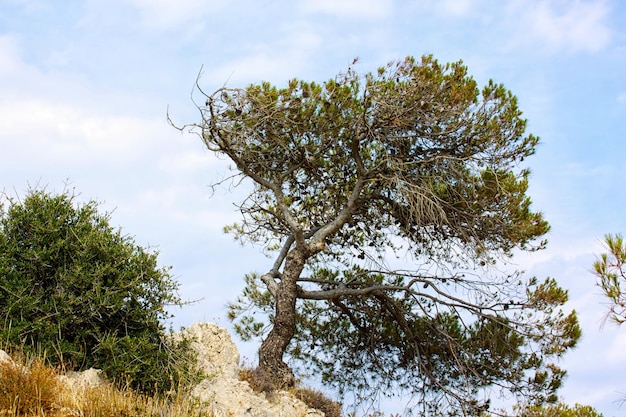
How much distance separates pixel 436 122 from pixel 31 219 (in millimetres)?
6104

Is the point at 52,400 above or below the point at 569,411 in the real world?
below

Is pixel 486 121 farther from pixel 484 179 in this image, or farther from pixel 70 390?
pixel 70 390

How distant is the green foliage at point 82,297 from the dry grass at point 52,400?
873 mm

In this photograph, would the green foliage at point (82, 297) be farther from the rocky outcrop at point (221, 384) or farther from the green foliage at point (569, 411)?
A: the green foliage at point (569, 411)

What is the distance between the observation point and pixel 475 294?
1113 cm

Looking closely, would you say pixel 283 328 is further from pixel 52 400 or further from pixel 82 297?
pixel 52 400

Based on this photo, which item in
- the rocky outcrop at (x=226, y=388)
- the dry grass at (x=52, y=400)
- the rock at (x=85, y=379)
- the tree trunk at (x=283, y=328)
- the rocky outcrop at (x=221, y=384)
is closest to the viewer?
the dry grass at (x=52, y=400)

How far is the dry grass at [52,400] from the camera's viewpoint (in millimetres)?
6527

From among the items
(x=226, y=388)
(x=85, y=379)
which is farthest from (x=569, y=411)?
(x=85, y=379)

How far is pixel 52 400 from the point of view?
22.1 ft

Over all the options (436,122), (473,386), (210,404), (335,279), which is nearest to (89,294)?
(210,404)

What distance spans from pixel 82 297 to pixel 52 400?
156 cm

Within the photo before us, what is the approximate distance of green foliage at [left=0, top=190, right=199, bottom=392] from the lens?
7.93 metres

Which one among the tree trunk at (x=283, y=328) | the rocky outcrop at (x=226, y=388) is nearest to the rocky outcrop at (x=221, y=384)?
the rocky outcrop at (x=226, y=388)
